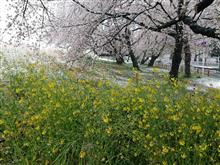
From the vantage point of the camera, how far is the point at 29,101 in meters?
5.89

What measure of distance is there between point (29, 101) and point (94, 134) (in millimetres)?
1810

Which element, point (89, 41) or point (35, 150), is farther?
point (89, 41)

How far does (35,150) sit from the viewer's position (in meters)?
4.53

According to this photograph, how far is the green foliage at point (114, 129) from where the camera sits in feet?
13.5

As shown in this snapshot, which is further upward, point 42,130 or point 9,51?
point 9,51

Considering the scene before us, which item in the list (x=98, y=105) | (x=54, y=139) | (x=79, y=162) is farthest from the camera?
(x=98, y=105)

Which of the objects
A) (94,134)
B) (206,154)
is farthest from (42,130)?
(206,154)

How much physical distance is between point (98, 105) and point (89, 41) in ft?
16.8

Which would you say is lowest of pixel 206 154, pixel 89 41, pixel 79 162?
pixel 79 162

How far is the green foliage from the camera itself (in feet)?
A: 13.5

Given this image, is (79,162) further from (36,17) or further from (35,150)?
(36,17)

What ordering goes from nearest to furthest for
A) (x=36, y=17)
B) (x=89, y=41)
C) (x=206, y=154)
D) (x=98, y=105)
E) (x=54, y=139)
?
(x=206, y=154), (x=54, y=139), (x=98, y=105), (x=36, y=17), (x=89, y=41)

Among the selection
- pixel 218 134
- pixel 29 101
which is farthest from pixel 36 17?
pixel 218 134

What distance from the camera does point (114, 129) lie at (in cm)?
468
